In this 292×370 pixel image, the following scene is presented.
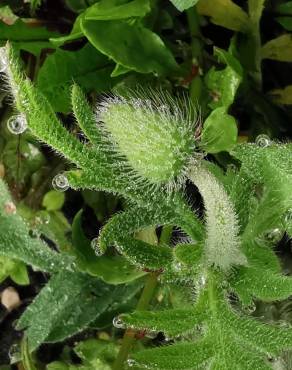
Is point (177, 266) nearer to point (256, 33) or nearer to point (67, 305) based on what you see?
point (67, 305)

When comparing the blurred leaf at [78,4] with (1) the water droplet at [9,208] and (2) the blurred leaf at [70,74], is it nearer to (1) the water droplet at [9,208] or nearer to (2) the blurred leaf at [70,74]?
(2) the blurred leaf at [70,74]

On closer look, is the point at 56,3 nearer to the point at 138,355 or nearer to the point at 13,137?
the point at 13,137

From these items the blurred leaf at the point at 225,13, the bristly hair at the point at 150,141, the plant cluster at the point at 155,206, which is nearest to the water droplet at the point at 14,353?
the plant cluster at the point at 155,206

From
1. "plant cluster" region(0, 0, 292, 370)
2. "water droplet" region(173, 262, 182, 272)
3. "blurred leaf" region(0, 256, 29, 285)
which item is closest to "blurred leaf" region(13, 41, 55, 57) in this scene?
"plant cluster" region(0, 0, 292, 370)

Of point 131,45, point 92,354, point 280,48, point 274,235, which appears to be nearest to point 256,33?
point 280,48

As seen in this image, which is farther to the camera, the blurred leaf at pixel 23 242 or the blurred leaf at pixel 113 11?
the blurred leaf at pixel 23 242

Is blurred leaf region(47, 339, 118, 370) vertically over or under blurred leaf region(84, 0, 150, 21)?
under

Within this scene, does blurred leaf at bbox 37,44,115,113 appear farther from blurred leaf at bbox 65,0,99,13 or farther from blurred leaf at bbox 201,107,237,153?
blurred leaf at bbox 201,107,237,153
